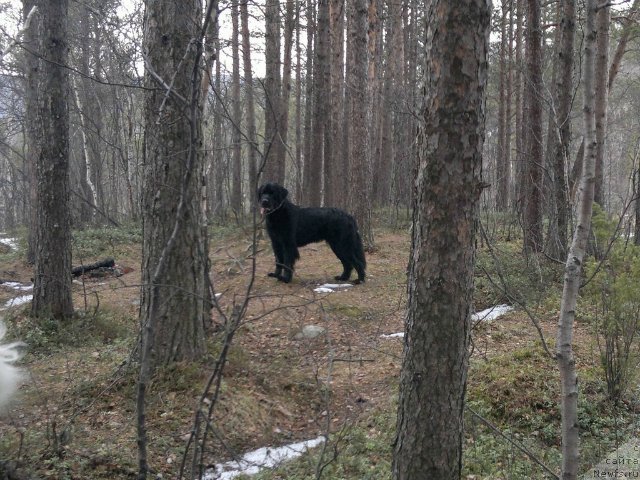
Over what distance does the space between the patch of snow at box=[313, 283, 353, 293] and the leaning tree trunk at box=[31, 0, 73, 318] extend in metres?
3.66

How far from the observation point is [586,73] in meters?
2.48

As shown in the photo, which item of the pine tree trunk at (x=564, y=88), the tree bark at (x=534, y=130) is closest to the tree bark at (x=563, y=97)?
the pine tree trunk at (x=564, y=88)

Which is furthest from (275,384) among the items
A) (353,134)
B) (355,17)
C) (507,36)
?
(507,36)

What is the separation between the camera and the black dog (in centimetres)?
875

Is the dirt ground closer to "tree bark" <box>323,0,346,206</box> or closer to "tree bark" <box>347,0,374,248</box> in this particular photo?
"tree bark" <box>347,0,374,248</box>

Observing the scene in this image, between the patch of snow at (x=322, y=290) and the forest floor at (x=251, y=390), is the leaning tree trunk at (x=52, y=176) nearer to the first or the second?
the forest floor at (x=251, y=390)

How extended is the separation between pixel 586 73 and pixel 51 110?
20.4 ft

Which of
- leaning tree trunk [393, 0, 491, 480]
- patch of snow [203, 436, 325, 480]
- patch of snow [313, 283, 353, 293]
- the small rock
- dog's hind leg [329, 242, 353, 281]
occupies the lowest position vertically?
patch of snow [203, 436, 325, 480]

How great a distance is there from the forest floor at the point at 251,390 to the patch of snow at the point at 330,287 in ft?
3.42

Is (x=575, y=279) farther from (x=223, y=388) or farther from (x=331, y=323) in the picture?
(x=331, y=323)

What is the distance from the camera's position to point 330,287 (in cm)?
880

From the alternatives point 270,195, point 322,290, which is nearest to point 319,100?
point 270,195

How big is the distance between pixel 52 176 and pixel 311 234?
4106 mm

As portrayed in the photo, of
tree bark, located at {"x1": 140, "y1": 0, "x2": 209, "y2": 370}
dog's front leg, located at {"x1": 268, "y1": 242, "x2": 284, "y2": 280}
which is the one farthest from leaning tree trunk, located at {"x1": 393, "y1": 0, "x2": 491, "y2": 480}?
dog's front leg, located at {"x1": 268, "y1": 242, "x2": 284, "y2": 280}
